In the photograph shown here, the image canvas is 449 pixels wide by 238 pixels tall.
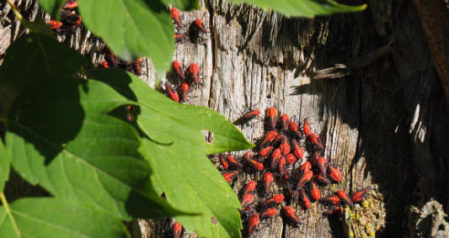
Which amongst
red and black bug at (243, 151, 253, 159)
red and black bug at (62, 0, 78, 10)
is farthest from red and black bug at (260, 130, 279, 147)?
red and black bug at (62, 0, 78, 10)

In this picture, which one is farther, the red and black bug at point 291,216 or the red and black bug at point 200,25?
the red and black bug at point 291,216

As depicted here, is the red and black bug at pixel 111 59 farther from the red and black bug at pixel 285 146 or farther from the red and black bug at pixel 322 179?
the red and black bug at pixel 322 179

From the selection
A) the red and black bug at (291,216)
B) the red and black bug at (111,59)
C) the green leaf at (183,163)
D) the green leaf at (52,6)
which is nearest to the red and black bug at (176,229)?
the red and black bug at (291,216)

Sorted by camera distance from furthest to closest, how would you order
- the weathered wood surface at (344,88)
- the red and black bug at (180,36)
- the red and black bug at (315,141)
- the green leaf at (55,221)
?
the red and black bug at (315,141)
the red and black bug at (180,36)
the weathered wood surface at (344,88)
the green leaf at (55,221)

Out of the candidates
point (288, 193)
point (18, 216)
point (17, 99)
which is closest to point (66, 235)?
point (18, 216)

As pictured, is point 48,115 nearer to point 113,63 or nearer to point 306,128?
point 113,63

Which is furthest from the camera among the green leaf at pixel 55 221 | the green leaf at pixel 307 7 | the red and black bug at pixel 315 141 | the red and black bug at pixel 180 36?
the red and black bug at pixel 315 141

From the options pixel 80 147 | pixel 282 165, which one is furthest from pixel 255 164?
pixel 80 147
